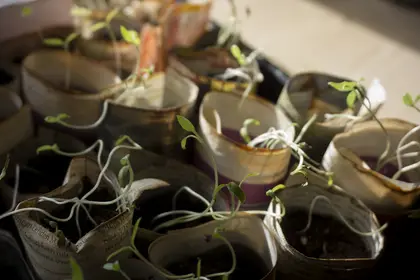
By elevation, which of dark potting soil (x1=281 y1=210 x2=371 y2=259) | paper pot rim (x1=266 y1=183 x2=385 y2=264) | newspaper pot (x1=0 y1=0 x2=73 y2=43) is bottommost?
dark potting soil (x1=281 y1=210 x2=371 y2=259)

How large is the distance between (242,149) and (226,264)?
0.16 m

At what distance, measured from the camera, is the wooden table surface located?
1.03m

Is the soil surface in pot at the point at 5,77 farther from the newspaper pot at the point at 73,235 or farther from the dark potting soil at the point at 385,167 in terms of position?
the dark potting soil at the point at 385,167

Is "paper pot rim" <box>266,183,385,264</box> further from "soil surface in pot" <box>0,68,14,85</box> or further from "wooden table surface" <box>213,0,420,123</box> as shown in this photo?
"soil surface in pot" <box>0,68,14,85</box>

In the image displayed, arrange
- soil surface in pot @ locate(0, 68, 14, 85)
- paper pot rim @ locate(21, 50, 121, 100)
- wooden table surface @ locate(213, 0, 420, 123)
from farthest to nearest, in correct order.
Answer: wooden table surface @ locate(213, 0, 420, 123) < soil surface in pot @ locate(0, 68, 14, 85) < paper pot rim @ locate(21, 50, 121, 100)

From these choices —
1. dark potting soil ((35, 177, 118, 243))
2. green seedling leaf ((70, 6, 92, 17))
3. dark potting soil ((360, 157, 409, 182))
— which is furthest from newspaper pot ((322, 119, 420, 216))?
green seedling leaf ((70, 6, 92, 17))

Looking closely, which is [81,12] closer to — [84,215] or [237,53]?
[237,53]

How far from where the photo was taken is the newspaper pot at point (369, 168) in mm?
635

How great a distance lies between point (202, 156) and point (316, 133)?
184mm

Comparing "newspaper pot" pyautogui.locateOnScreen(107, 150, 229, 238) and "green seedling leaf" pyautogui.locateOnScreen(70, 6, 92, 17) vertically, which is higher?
"green seedling leaf" pyautogui.locateOnScreen(70, 6, 92, 17)

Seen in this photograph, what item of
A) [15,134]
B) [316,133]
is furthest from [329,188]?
[15,134]

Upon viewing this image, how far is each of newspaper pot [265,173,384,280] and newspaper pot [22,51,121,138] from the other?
328 mm

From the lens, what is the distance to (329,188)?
0.65 m

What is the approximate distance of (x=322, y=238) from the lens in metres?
0.65
